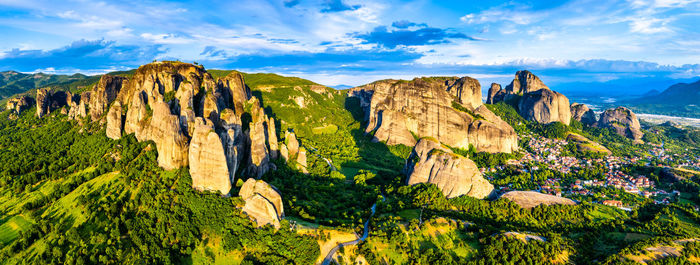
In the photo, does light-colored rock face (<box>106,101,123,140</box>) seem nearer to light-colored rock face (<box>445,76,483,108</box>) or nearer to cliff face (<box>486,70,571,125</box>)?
light-colored rock face (<box>445,76,483,108</box>)

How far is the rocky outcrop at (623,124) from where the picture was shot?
140 meters

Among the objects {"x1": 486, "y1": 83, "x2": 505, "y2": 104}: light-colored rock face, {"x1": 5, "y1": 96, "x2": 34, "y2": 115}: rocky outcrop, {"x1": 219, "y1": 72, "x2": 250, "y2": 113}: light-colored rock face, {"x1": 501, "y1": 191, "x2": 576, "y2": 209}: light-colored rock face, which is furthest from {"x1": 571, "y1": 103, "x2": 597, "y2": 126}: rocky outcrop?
{"x1": 5, "y1": 96, "x2": 34, "y2": 115}: rocky outcrop

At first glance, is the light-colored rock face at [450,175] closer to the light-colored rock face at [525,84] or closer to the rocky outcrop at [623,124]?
the light-colored rock face at [525,84]

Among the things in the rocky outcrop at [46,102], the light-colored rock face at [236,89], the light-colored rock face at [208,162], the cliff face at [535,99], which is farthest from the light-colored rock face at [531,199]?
the rocky outcrop at [46,102]

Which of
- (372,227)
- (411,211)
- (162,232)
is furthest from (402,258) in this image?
(162,232)

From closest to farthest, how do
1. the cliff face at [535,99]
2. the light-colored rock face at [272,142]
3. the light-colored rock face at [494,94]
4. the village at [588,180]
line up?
the light-colored rock face at [272,142]
the village at [588,180]
the cliff face at [535,99]
the light-colored rock face at [494,94]

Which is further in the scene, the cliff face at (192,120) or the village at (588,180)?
the village at (588,180)

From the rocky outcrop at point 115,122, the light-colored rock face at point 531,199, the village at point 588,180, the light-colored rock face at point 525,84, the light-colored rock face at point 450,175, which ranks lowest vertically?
the village at point 588,180

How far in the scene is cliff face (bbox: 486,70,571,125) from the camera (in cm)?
14062

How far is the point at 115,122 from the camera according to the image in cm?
6041

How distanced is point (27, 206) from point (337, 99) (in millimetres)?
141090

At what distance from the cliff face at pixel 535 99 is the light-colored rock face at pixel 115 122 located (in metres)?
160

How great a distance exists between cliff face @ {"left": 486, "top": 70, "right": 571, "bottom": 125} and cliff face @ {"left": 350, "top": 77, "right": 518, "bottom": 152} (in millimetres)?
39367

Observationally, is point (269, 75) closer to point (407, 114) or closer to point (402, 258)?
point (407, 114)
